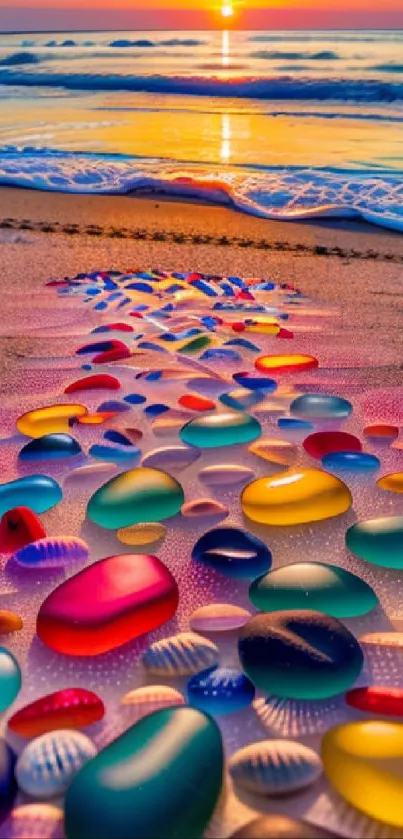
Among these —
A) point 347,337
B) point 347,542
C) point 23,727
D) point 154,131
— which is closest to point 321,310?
point 347,337

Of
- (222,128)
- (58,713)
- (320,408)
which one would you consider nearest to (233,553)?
(58,713)

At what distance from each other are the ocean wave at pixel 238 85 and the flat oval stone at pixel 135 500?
8.57 m

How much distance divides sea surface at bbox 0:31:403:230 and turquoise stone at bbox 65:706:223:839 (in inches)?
122

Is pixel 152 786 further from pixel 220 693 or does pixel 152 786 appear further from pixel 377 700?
pixel 377 700

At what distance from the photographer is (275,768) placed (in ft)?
2.51

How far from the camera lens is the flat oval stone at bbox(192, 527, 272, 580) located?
1078 millimetres

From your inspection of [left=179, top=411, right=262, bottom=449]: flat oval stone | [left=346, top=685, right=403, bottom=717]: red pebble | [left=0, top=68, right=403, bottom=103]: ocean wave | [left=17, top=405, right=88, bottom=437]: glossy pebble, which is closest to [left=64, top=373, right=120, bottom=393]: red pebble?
[left=17, top=405, right=88, bottom=437]: glossy pebble

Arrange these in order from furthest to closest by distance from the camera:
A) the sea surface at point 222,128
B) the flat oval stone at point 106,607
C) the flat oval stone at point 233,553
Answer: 1. the sea surface at point 222,128
2. the flat oval stone at point 233,553
3. the flat oval stone at point 106,607

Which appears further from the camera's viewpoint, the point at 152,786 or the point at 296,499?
the point at 296,499

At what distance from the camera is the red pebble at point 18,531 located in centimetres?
116

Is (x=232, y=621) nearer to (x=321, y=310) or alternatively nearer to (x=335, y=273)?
(x=321, y=310)


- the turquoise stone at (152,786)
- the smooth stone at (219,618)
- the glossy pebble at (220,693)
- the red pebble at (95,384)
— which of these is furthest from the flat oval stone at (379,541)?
the red pebble at (95,384)

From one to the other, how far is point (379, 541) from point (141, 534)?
348 mm

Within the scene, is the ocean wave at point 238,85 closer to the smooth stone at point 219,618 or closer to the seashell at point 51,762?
the smooth stone at point 219,618
